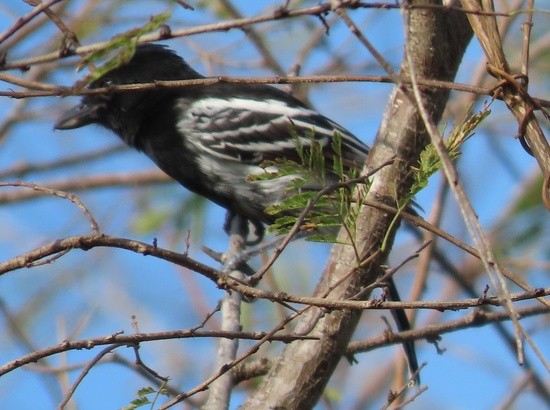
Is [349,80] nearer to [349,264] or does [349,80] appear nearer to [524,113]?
[524,113]

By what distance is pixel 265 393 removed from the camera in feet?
9.98

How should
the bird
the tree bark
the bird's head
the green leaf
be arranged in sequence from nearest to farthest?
the green leaf < the tree bark < the bird < the bird's head

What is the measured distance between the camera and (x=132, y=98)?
4914 mm

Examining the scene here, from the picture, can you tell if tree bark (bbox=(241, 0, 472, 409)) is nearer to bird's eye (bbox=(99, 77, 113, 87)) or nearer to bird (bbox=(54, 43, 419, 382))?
bird (bbox=(54, 43, 419, 382))

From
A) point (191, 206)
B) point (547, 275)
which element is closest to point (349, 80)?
point (191, 206)

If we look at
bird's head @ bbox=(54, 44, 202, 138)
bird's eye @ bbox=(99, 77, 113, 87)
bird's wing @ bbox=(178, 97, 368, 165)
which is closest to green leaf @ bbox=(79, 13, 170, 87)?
bird's wing @ bbox=(178, 97, 368, 165)

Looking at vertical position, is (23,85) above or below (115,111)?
below

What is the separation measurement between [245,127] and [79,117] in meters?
0.82

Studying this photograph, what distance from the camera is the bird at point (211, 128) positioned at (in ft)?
14.8

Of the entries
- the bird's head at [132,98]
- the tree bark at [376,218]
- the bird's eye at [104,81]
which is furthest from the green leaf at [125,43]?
the bird's head at [132,98]

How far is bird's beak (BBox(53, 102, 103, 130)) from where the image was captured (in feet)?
15.9

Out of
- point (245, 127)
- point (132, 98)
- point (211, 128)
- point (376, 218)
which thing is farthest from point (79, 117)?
point (376, 218)

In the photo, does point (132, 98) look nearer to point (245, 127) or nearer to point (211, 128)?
point (211, 128)

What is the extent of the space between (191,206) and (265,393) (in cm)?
274
